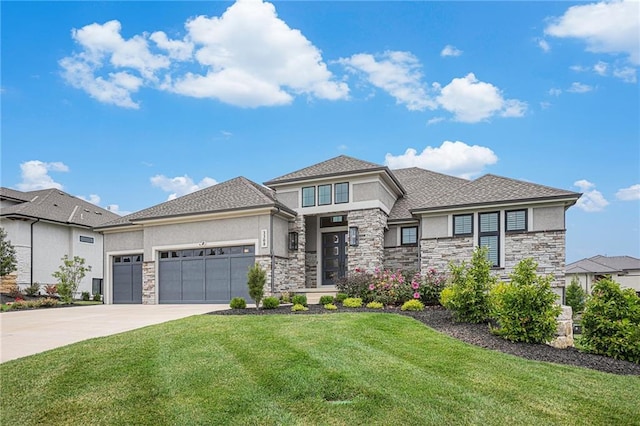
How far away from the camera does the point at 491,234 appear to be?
57.4 ft

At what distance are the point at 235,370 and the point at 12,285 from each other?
2266 cm

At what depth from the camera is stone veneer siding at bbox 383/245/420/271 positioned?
19500mm

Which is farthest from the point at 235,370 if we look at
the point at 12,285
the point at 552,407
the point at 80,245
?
the point at 80,245

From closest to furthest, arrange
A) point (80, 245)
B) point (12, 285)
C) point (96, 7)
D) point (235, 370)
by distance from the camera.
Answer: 1. point (235, 370)
2. point (96, 7)
3. point (12, 285)
4. point (80, 245)

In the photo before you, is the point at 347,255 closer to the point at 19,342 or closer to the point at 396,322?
the point at 396,322

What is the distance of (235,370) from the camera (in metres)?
6.51

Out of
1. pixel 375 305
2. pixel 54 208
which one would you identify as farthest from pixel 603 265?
pixel 54 208

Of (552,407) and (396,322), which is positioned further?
(396,322)

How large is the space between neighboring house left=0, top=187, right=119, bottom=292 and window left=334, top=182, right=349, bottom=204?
1503 centimetres

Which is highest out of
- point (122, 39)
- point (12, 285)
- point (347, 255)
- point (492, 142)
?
point (122, 39)

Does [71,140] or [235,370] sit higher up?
[71,140]

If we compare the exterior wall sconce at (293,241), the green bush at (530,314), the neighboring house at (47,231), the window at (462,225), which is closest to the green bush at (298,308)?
the green bush at (530,314)

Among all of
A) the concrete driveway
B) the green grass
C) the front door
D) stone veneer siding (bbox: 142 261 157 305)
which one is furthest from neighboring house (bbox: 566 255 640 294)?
the concrete driveway

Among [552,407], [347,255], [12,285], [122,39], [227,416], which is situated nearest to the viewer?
[227,416]
